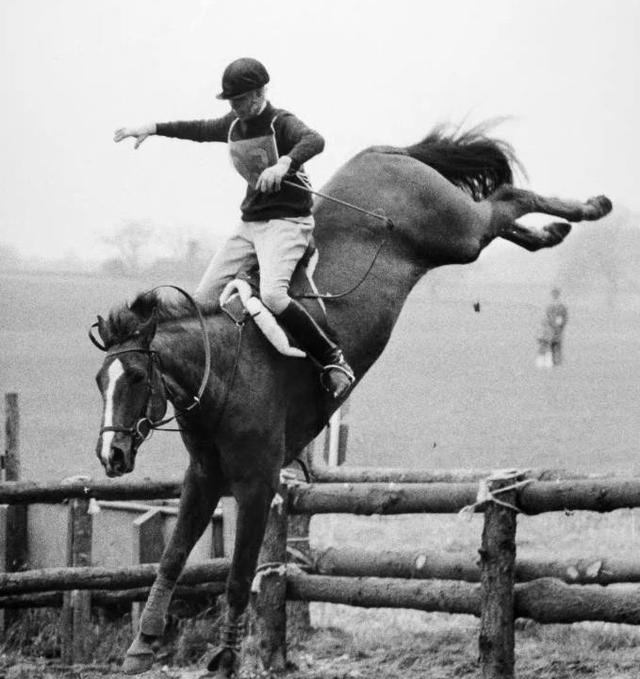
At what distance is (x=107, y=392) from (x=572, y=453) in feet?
20.7

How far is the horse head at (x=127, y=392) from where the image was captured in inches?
170

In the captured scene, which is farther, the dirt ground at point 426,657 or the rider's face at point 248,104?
the dirt ground at point 426,657

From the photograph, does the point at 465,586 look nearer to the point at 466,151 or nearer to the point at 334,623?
the point at 334,623

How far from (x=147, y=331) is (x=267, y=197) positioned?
1029 millimetres

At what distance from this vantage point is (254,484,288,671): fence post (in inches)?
232

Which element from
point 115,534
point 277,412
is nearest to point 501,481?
point 277,412

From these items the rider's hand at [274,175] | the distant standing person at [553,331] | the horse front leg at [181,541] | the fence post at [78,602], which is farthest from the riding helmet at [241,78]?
the distant standing person at [553,331]

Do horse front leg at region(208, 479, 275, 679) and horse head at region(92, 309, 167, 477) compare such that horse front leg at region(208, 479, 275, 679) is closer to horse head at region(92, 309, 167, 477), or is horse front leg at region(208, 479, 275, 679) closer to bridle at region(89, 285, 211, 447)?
bridle at region(89, 285, 211, 447)

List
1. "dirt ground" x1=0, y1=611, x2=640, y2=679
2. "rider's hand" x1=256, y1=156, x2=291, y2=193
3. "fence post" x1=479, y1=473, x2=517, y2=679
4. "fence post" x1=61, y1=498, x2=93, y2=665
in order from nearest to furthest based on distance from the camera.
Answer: "rider's hand" x1=256, y1=156, x2=291, y2=193 < "fence post" x1=479, y1=473, x2=517, y2=679 < "dirt ground" x1=0, y1=611, x2=640, y2=679 < "fence post" x1=61, y1=498, x2=93, y2=665

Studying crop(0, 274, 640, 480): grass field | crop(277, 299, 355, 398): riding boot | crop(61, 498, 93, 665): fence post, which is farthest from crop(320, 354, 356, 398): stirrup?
crop(0, 274, 640, 480): grass field

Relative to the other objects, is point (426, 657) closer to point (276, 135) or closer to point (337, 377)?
point (337, 377)

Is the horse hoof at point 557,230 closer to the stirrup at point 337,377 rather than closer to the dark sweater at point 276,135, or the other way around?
the dark sweater at point 276,135

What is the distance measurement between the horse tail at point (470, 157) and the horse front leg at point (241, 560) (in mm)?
2246

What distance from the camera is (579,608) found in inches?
200
